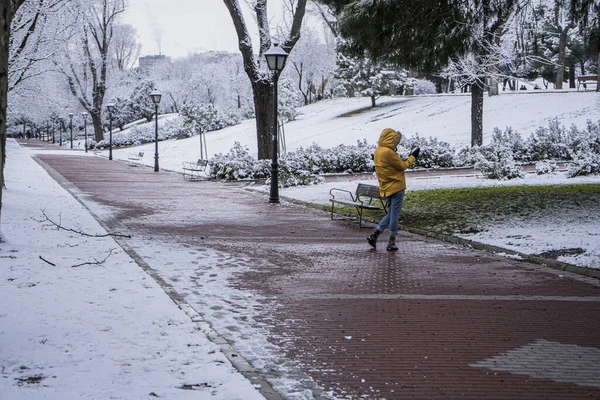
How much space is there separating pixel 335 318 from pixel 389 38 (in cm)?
735

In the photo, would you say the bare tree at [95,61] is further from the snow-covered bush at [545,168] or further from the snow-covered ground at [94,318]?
the snow-covered ground at [94,318]

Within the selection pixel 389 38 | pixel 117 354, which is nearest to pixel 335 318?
pixel 117 354

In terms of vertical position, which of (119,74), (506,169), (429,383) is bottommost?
(429,383)

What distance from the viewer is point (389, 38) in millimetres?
11852

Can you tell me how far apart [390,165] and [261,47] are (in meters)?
15.8

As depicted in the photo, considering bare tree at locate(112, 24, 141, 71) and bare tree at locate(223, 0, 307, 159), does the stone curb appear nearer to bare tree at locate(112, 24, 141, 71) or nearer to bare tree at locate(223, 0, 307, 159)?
bare tree at locate(223, 0, 307, 159)

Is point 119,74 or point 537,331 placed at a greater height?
point 119,74

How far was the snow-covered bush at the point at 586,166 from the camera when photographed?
18.9 metres

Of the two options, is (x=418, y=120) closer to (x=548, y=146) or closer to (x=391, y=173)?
(x=548, y=146)

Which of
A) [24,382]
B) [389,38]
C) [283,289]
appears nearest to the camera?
[24,382]

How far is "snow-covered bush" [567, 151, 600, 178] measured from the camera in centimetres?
1894

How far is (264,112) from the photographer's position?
77.9 ft

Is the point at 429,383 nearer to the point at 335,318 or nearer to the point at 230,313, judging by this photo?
the point at 335,318

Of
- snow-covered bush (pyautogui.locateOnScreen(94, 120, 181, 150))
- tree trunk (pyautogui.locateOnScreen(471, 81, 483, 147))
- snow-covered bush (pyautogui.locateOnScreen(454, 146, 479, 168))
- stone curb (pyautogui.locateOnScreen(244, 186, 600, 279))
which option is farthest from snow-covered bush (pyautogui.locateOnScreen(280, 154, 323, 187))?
snow-covered bush (pyautogui.locateOnScreen(94, 120, 181, 150))
